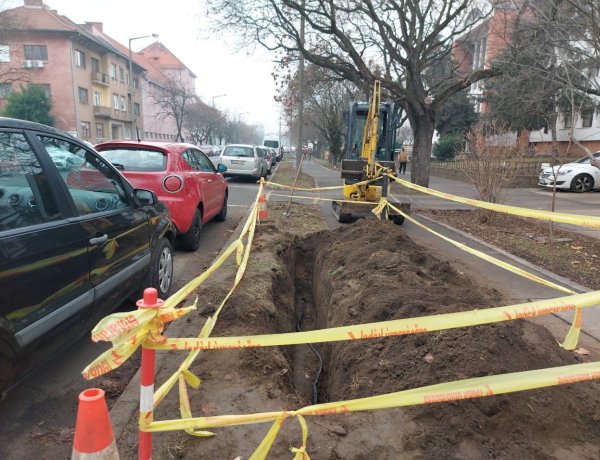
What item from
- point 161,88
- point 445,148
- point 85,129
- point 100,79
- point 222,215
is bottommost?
point 222,215

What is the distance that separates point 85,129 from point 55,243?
5026cm

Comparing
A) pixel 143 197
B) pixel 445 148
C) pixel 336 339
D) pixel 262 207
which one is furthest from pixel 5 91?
pixel 336 339

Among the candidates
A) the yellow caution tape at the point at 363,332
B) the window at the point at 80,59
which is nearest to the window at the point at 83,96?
the window at the point at 80,59

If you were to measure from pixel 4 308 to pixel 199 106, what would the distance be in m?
65.7

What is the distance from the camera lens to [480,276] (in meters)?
6.06

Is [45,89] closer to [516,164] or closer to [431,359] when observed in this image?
[516,164]

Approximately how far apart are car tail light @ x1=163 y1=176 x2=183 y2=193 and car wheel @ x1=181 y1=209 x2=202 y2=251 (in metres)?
0.61

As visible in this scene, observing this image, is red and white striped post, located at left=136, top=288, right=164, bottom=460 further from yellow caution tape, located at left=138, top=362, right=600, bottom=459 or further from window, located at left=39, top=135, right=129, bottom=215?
window, located at left=39, top=135, right=129, bottom=215

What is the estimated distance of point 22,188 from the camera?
2.68 metres

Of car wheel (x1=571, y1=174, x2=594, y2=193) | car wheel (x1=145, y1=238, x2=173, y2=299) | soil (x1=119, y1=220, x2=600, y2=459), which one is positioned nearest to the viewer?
soil (x1=119, y1=220, x2=600, y2=459)

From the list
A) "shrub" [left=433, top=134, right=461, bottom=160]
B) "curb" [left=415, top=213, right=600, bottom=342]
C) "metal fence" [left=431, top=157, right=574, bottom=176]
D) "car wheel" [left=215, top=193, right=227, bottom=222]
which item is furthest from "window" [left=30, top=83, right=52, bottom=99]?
"curb" [left=415, top=213, right=600, bottom=342]

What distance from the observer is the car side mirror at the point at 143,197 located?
416cm

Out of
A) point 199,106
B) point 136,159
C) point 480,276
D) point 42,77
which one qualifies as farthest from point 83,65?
point 480,276

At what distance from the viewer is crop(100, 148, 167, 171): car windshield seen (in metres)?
6.42
